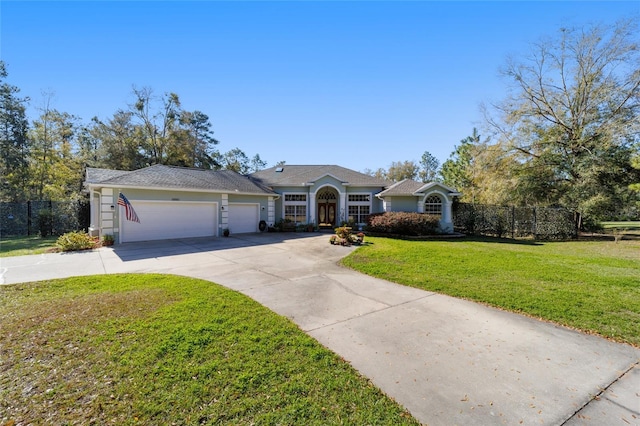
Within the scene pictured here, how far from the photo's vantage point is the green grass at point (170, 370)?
255 centimetres

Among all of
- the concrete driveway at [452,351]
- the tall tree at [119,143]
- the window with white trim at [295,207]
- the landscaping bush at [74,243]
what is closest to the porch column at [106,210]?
the landscaping bush at [74,243]

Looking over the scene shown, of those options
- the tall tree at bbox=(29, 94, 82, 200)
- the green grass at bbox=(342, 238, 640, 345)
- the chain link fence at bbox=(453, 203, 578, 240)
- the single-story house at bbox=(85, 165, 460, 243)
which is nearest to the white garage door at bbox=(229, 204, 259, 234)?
the single-story house at bbox=(85, 165, 460, 243)

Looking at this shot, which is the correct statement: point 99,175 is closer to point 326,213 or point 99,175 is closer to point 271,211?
point 271,211

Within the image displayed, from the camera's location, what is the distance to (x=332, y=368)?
3.31 m

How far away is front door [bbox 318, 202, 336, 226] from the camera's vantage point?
21719mm

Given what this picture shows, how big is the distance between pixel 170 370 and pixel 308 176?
18.9m

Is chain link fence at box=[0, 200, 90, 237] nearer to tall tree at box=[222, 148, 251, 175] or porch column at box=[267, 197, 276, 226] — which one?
porch column at box=[267, 197, 276, 226]

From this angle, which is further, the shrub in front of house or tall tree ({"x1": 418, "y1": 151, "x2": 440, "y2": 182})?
tall tree ({"x1": 418, "y1": 151, "x2": 440, "y2": 182})

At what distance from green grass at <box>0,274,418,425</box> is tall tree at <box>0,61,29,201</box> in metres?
27.3

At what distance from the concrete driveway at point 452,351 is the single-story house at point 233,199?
18.4ft

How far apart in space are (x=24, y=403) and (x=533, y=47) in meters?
29.2

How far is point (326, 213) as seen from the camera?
71.6ft

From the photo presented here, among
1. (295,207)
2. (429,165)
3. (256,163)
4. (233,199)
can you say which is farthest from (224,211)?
(429,165)

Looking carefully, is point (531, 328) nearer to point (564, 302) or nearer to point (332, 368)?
point (564, 302)
